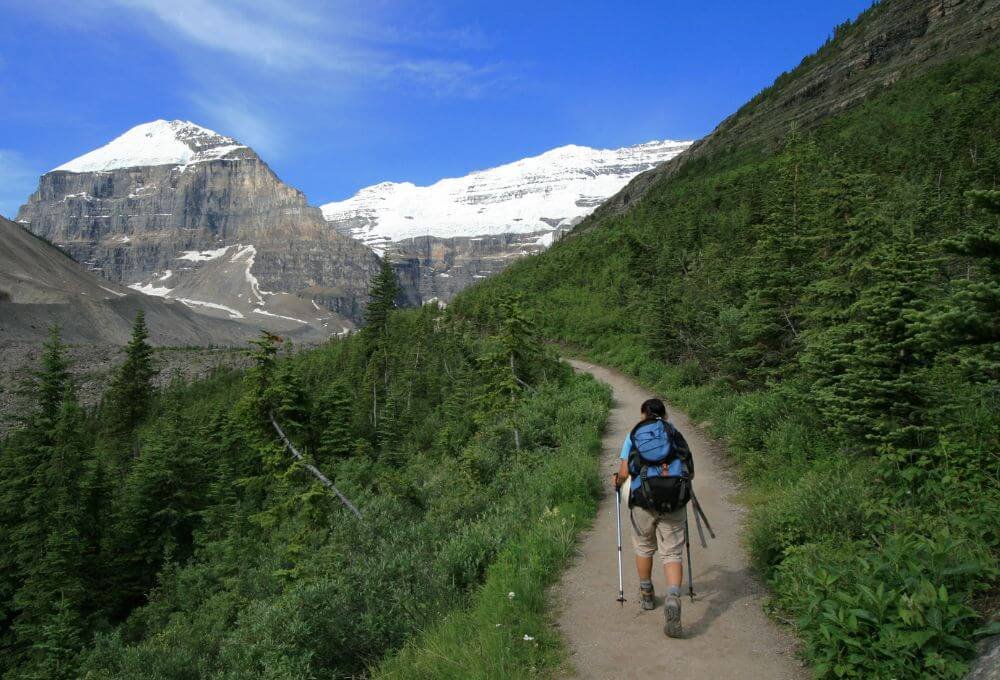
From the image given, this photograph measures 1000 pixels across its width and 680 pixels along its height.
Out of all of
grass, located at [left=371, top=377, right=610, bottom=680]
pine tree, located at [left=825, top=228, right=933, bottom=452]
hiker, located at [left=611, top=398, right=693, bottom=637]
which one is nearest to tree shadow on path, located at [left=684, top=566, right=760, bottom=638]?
hiker, located at [left=611, top=398, right=693, bottom=637]

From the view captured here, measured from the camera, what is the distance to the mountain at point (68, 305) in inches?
4205

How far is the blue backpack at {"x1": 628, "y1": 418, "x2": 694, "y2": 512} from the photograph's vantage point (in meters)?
4.91

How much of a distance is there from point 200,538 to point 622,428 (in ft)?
76.4

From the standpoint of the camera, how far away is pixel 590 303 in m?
37.1

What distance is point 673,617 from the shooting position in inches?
183

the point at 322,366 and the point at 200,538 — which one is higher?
the point at 322,366

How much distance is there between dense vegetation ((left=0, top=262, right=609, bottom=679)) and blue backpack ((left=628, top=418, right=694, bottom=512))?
62.2 inches

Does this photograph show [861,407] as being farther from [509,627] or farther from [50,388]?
[50,388]

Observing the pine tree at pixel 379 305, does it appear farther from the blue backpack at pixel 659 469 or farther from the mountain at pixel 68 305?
the mountain at pixel 68 305

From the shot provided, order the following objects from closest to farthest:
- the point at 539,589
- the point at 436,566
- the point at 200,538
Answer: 1. the point at 539,589
2. the point at 436,566
3. the point at 200,538

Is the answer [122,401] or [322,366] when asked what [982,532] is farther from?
[322,366]

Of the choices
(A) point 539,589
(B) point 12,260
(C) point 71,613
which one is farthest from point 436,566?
→ (B) point 12,260

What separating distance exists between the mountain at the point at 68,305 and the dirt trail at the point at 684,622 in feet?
391

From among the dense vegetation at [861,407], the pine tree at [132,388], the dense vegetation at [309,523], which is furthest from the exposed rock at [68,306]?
the dense vegetation at [861,407]
